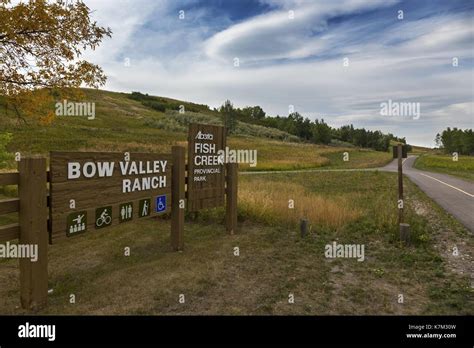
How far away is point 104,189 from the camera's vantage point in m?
5.12

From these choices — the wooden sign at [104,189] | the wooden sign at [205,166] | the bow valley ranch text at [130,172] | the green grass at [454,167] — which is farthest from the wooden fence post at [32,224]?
the green grass at [454,167]

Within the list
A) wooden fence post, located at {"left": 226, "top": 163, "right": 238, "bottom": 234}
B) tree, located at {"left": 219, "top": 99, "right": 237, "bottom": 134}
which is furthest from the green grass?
tree, located at {"left": 219, "top": 99, "right": 237, "bottom": 134}

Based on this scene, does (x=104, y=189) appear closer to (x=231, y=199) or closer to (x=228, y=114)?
(x=231, y=199)

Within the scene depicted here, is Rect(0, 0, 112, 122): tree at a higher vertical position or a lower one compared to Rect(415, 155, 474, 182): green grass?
higher

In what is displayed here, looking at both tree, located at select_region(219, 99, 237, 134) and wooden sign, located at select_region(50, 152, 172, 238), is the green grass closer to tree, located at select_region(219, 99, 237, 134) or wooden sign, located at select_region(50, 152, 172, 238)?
wooden sign, located at select_region(50, 152, 172, 238)

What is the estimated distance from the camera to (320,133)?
100 meters

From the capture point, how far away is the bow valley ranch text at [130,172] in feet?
15.4

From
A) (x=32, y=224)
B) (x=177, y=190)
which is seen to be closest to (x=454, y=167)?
(x=177, y=190)

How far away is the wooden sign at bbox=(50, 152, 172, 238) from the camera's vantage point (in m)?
4.44

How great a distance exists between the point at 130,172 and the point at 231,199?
302cm

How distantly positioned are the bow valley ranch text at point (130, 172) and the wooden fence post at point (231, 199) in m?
2.02
